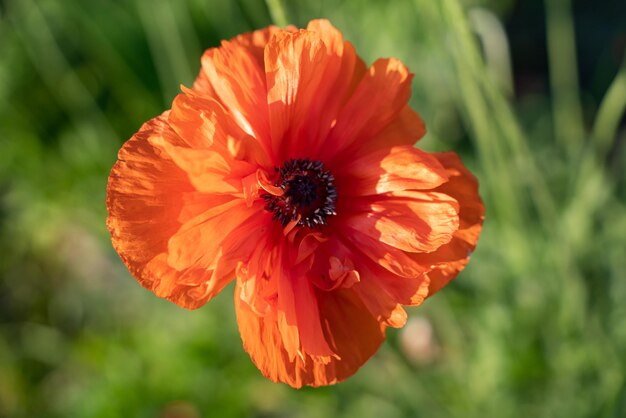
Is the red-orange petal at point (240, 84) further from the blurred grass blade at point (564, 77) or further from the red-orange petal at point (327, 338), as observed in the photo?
the blurred grass blade at point (564, 77)

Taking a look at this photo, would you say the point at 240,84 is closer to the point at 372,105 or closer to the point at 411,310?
the point at 372,105

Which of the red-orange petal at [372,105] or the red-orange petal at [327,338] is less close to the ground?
the red-orange petal at [372,105]

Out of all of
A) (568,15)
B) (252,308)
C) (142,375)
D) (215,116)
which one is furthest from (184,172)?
(568,15)

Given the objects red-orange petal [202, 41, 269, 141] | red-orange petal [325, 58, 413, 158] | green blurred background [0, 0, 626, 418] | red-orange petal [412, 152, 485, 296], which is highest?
red-orange petal [202, 41, 269, 141]

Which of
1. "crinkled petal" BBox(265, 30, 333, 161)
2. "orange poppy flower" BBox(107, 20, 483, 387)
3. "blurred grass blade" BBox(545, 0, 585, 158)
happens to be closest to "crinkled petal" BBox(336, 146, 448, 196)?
"orange poppy flower" BBox(107, 20, 483, 387)

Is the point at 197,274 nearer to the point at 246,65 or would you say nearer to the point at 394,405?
the point at 246,65

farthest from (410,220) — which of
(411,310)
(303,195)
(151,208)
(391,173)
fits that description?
(411,310)

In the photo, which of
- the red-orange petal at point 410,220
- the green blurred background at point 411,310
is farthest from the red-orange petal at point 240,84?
the green blurred background at point 411,310

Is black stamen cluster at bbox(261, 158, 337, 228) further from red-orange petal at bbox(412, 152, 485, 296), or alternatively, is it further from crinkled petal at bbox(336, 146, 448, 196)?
red-orange petal at bbox(412, 152, 485, 296)

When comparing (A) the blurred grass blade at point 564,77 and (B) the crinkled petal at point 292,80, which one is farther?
(A) the blurred grass blade at point 564,77
